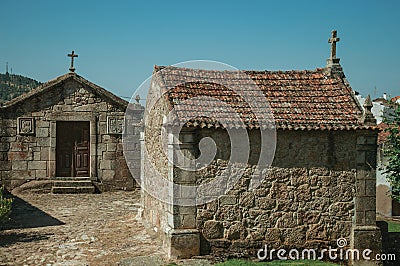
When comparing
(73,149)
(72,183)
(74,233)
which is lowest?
(74,233)

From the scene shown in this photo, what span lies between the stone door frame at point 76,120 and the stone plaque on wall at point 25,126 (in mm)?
591

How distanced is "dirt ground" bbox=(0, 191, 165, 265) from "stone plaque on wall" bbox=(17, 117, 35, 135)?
2121 millimetres

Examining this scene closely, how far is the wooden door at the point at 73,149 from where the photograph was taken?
50.6 ft

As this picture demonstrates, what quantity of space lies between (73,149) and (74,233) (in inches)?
243

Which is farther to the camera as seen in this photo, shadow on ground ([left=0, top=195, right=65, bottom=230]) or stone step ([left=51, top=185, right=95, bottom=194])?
stone step ([left=51, top=185, right=95, bottom=194])

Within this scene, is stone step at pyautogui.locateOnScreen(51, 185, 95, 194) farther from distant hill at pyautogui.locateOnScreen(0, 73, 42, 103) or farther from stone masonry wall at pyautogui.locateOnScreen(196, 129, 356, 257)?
distant hill at pyautogui.locateOnScreen(0, 73, 42, 103)

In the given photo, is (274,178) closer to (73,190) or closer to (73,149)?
(73,190)

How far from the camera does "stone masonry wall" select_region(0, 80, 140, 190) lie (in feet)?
48.3

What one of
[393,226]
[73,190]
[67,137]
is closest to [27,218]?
[73,190]

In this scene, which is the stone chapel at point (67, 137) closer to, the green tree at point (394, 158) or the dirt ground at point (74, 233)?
the dirt ground at point (74, 233)

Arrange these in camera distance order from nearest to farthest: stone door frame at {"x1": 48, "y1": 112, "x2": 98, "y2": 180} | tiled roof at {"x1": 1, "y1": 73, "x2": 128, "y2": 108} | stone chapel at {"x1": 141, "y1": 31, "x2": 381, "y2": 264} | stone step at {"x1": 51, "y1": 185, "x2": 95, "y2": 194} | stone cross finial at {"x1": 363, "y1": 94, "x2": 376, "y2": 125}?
stone chapel at {"x1": 141, "y1": 31, "x2": 381, "y2": 264} < stone cross finial at {"x1": 363, "y1": 94, "x2": 376, "y2": 125} < stone step at {"x1": 51, "y1": 185, "x2": 95, "y2": 194} < tiled roof at {"x1": 1, "y1": 73, "x2": 128, "y2": 108} < stone door frame at {"x1": 48, "y1": 112, "x2": 98, "y2": 180}
